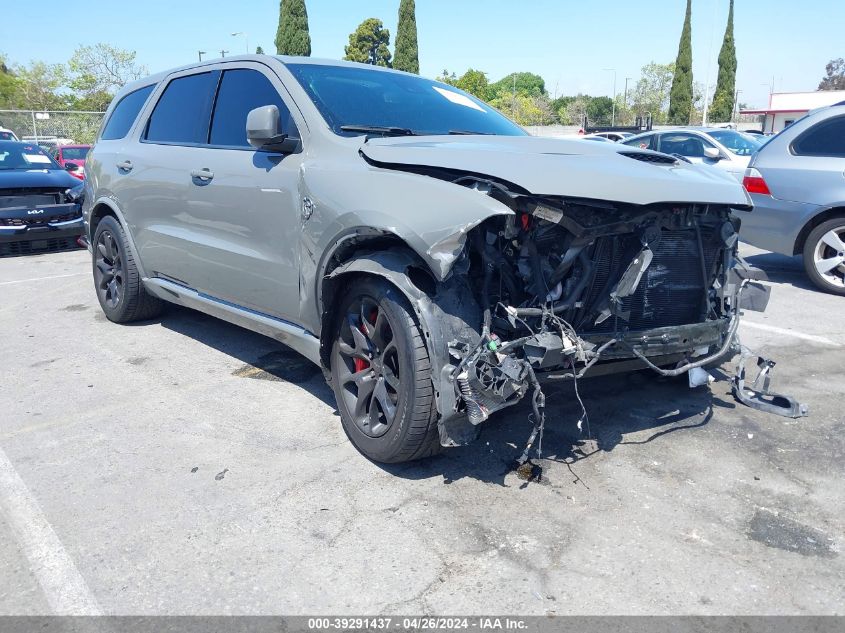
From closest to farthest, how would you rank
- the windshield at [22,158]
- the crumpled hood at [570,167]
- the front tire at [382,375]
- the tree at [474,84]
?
the crumpled hood at [570,167] < the front tire at [382,375] < the windshield at [22,158] < the tree at [474,84]

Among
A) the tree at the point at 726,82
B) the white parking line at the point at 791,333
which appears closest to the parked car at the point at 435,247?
the white parking line at the point at 791,333

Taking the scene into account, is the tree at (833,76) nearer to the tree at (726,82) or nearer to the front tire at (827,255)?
the tree at (726,82)

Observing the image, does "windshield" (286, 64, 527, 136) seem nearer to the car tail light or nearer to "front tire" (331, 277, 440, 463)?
"front tire" (331, 277, 440, 463)

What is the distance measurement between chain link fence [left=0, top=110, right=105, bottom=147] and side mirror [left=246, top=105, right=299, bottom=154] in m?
29.4

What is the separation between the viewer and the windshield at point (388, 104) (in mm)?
3945

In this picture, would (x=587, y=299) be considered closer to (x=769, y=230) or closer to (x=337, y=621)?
(x=337, y=621)

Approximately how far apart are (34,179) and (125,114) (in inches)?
201

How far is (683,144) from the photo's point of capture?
469 inches

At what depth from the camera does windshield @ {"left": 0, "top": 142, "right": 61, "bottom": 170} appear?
1065cm

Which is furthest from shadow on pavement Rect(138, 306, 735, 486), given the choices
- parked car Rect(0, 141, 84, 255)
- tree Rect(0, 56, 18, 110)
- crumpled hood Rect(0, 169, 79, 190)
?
tree Rect(0, 56, 18, 110)

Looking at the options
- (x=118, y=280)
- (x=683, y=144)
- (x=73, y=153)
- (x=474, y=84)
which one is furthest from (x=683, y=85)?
(x=118, y=280)

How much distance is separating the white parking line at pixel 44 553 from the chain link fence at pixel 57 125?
98.1 ft

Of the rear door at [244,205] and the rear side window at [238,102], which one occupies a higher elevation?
the rear side window at [238,102]

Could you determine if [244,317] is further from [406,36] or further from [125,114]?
[406,36]
